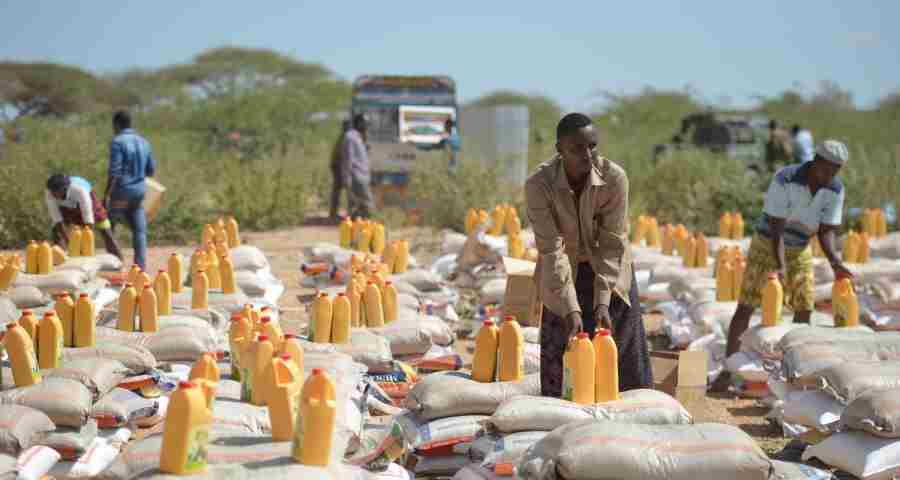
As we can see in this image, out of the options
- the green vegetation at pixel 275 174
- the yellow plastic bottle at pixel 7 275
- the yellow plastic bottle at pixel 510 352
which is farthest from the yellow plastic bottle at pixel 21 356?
the green vegetation at pixel 275 174

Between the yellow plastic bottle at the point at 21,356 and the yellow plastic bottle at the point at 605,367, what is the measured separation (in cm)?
239

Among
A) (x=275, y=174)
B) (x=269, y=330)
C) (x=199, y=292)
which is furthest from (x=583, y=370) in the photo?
(x=275, y=174)

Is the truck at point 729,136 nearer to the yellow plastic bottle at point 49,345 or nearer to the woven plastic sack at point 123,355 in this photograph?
the woven plastic sack at point 123,355

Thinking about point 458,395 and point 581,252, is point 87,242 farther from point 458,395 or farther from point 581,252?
point 581,252

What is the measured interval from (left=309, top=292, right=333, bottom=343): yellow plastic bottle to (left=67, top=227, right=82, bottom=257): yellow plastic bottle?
3364 millimetres

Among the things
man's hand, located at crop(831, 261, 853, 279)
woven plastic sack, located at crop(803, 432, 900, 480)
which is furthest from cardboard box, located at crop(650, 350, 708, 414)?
man's hand, located at crop(831, 261, 853, 279)

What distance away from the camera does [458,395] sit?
4.43m

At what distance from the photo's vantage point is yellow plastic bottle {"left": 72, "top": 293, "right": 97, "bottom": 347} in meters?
5.22

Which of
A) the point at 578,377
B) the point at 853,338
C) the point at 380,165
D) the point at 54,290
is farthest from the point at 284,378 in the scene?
the point at 380,165

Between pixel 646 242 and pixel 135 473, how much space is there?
22.3 feet

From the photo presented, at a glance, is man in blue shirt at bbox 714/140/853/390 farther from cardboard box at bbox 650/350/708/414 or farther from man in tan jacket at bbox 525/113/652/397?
man in tan jacket at bbox 525/113/652/397

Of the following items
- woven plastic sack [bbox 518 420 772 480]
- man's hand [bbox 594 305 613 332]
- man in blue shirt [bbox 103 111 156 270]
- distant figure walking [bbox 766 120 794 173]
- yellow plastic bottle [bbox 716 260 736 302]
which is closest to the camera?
woven plastic sack [bbox 518 420 772 480]

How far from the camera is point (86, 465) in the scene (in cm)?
446

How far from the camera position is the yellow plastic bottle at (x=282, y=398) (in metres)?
3.68
